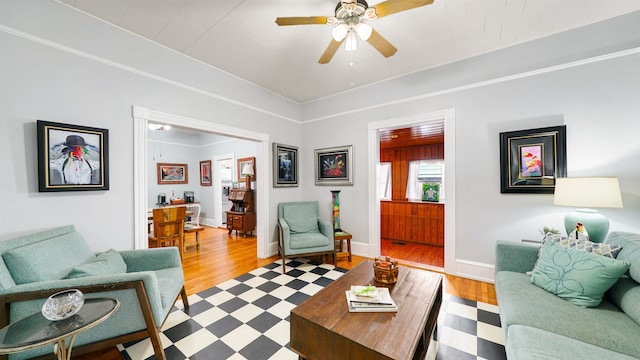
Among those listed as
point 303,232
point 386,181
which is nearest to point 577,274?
point 303,232

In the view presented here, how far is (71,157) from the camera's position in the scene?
2.03 meters

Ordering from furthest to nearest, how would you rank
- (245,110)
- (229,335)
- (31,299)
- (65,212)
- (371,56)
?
(245,110) → (371,56) → (65,212) → (229,335) → (31,299)

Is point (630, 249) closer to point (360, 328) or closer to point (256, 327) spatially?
point (360, 328)

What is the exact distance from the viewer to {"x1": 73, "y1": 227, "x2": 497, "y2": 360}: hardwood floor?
253cm

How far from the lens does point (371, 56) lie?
284 cm

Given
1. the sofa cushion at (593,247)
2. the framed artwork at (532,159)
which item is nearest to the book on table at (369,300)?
the sofa cushion at (593,247)

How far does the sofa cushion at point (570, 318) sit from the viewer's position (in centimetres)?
117

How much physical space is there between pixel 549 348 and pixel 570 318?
41 centimetres

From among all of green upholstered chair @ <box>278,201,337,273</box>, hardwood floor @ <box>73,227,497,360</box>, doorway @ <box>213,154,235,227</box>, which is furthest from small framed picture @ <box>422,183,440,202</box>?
doorway @ <box>213,154,235,227</box>

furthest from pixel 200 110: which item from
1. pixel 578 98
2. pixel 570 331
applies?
pixel 578 98

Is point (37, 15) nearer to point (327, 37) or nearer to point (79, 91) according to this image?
point (79, 91)

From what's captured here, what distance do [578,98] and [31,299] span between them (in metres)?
4.69

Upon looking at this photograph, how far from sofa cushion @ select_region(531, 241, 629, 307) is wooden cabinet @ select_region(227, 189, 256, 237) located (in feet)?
15.7

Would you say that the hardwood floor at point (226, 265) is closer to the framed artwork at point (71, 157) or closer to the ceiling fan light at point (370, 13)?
the framed artwork at point (71, 157)
